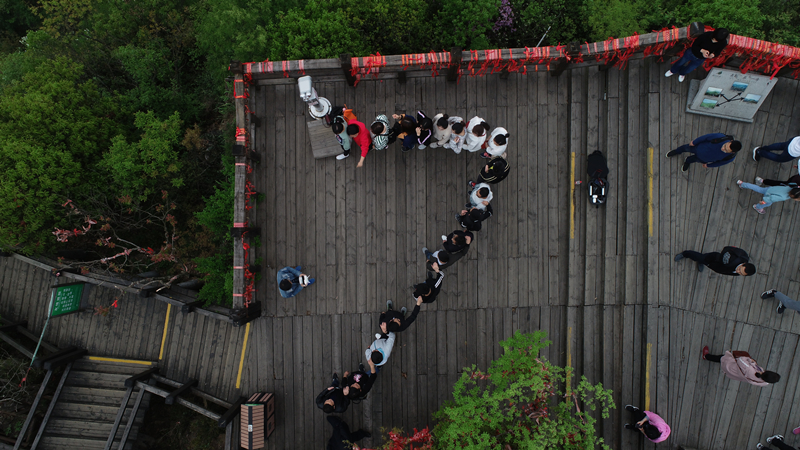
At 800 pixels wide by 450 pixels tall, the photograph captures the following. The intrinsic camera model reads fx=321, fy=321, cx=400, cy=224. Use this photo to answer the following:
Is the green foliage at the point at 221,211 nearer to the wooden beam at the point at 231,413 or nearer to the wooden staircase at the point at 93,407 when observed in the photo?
the wooden beam at the point at 231,413

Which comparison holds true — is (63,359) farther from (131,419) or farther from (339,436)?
(339,436)

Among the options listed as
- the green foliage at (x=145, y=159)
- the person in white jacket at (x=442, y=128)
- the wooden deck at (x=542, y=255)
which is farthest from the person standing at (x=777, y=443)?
the green foliage at (x=145, y=159)

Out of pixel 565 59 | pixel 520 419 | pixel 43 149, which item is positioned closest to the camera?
pixel 520 419

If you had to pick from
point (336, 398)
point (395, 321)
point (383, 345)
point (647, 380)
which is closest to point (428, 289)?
point (395, 321)

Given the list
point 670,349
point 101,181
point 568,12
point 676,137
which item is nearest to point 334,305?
point 101,181

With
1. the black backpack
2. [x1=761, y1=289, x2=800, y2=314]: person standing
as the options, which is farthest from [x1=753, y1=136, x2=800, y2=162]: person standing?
the black backpack
